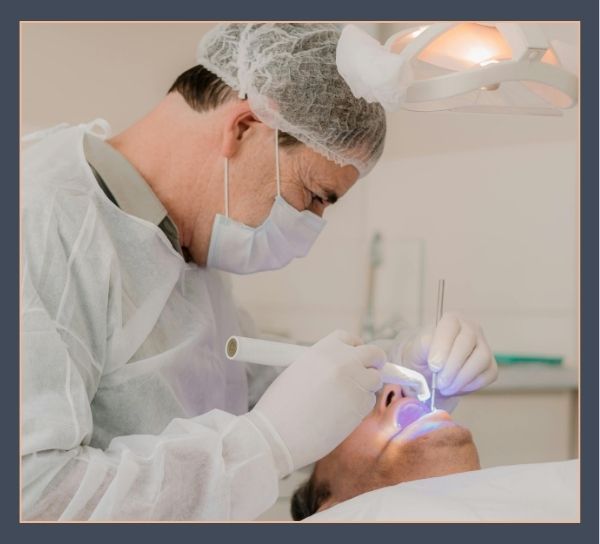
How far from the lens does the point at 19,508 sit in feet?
5.36

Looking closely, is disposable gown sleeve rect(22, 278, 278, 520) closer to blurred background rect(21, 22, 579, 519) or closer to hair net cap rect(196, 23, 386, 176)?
blurred background rect(21, 22, 579, 519)

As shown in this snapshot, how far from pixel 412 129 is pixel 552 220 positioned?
34 centimetres

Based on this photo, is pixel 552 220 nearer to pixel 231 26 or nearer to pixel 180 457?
pixel 231 26

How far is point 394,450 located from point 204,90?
0.82 metres

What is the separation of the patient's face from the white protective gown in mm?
190

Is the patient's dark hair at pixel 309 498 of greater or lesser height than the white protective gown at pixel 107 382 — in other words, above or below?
below

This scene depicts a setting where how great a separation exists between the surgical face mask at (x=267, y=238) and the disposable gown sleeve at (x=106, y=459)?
323 millimetres

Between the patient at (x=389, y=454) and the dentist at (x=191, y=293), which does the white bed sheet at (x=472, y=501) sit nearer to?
the patient at (x=389, y=454)

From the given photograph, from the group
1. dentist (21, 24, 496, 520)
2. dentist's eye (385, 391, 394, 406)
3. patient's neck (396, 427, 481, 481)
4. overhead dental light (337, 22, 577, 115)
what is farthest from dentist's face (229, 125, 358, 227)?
patient's neck (396, 427, 481, 481)

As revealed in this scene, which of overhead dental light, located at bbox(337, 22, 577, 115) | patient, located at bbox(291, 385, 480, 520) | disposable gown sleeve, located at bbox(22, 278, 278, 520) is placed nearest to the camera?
disposable gown sleeve, located at bbox(22, 278, 278, 520)

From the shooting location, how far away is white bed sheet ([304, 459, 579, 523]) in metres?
1.68

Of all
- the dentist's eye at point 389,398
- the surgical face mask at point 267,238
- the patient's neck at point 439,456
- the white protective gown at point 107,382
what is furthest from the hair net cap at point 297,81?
the patient's neck at point 439,456

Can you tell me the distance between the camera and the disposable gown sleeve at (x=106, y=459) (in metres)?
1.50

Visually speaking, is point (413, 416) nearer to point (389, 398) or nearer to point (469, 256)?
point (389, 398)
